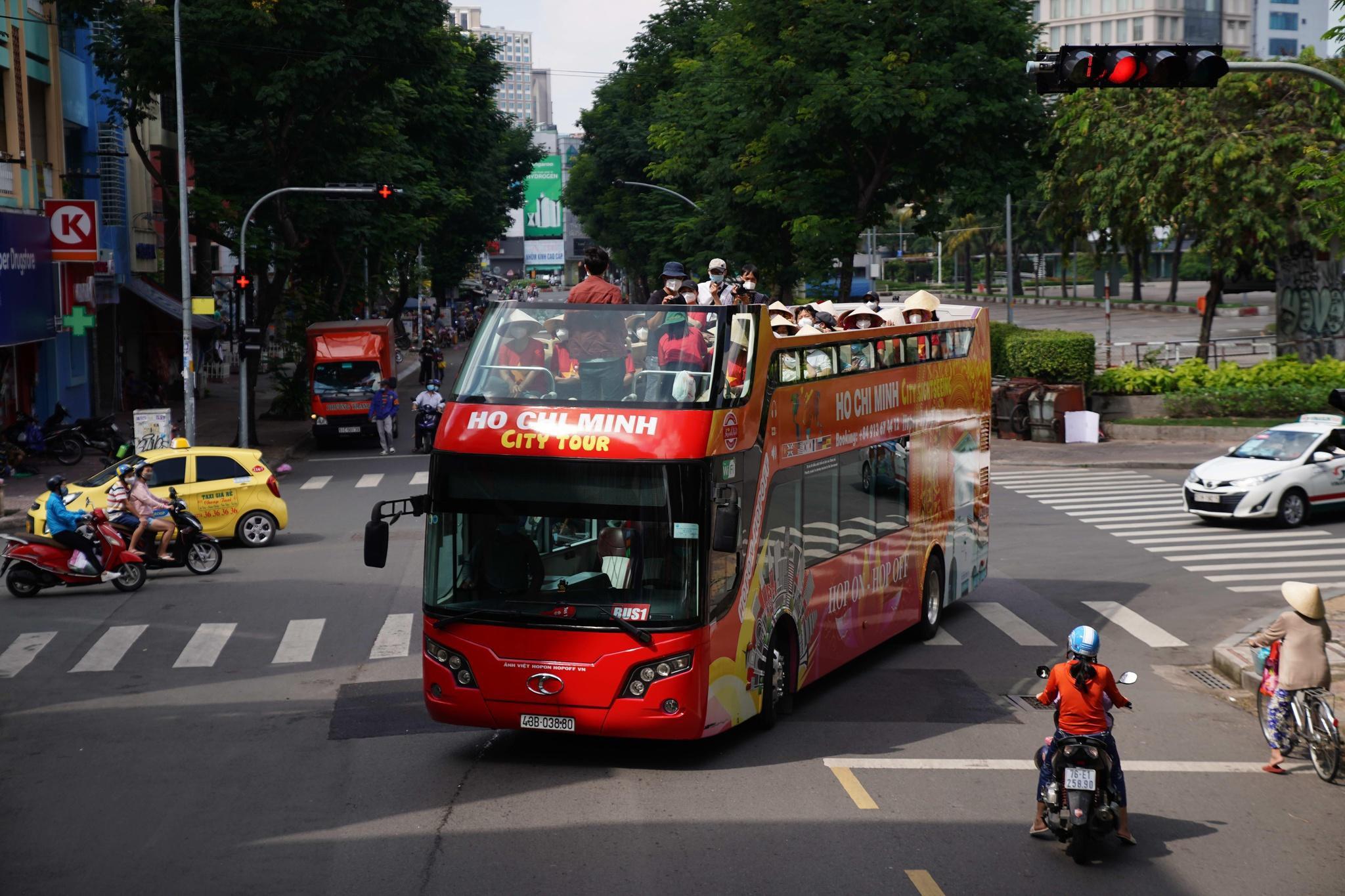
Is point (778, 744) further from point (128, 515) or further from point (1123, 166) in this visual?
point (1123, 166)

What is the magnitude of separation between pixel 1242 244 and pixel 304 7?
86.6 feet

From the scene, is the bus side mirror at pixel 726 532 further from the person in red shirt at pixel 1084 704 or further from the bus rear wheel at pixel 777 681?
the person in red shirt at pixel 1084 704

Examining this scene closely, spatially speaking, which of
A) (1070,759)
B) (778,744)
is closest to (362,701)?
(778,744)

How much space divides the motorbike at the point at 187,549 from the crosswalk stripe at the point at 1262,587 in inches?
574

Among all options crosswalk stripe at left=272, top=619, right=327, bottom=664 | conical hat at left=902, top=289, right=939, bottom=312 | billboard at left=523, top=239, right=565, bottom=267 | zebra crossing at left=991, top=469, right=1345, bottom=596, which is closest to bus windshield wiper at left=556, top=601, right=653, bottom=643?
crosswalk stripe at left=272, top=619, right=327, bottom=664

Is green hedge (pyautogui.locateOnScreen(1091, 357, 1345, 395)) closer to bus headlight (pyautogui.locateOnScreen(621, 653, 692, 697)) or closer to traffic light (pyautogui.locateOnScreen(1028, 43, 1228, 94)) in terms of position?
traffic light (pyautogui.locateOnScreen(1028, 43, 1228, 94))

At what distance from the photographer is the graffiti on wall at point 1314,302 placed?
149 ft

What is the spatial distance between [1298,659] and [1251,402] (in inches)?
1137

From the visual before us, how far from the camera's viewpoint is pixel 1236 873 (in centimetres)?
923

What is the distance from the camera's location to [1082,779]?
9.32 meters

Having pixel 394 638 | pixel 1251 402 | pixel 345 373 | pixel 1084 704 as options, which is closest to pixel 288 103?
pixel 345 373

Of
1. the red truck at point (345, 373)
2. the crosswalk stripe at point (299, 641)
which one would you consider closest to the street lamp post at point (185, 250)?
the red truck at point (345, 373)

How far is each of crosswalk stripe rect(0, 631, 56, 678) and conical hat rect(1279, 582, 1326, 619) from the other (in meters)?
12.5

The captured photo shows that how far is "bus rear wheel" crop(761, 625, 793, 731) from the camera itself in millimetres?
12461
